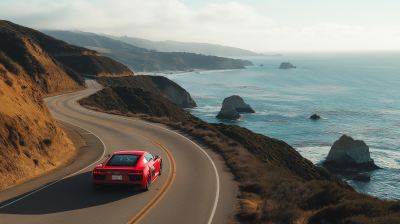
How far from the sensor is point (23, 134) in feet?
45.0

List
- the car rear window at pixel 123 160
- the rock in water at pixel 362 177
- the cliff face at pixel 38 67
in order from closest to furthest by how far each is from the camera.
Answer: the car rear window at pixel 123 160 → the rock in water at pixel 362 177 → the cliff face at pixel 38 67

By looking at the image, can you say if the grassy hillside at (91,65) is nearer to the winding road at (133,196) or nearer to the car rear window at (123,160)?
the winding road at (133,196)

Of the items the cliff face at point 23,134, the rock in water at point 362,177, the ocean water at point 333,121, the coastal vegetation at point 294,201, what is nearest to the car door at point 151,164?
the coastal vegetation at point 294,201

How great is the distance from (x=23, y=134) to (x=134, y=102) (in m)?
49.7

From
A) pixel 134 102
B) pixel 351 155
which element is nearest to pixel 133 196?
pixel 351 155

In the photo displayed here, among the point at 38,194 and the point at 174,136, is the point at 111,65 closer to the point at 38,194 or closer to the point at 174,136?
the point at 174,136

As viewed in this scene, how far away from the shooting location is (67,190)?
35.9 feet

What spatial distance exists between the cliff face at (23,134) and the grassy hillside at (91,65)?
7505 cm

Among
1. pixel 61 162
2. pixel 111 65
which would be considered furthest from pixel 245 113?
pixel 61 162

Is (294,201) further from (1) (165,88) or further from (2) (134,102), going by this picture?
(1) (165,88)

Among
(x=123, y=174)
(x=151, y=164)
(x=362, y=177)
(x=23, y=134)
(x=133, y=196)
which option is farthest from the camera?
(x=362, y=177)

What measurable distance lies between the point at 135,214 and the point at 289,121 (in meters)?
71.4

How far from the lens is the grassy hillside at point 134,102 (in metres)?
55.7

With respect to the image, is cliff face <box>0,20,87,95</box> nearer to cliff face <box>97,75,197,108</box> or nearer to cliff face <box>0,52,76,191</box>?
cliff face <box>97,75,197,108</box>
